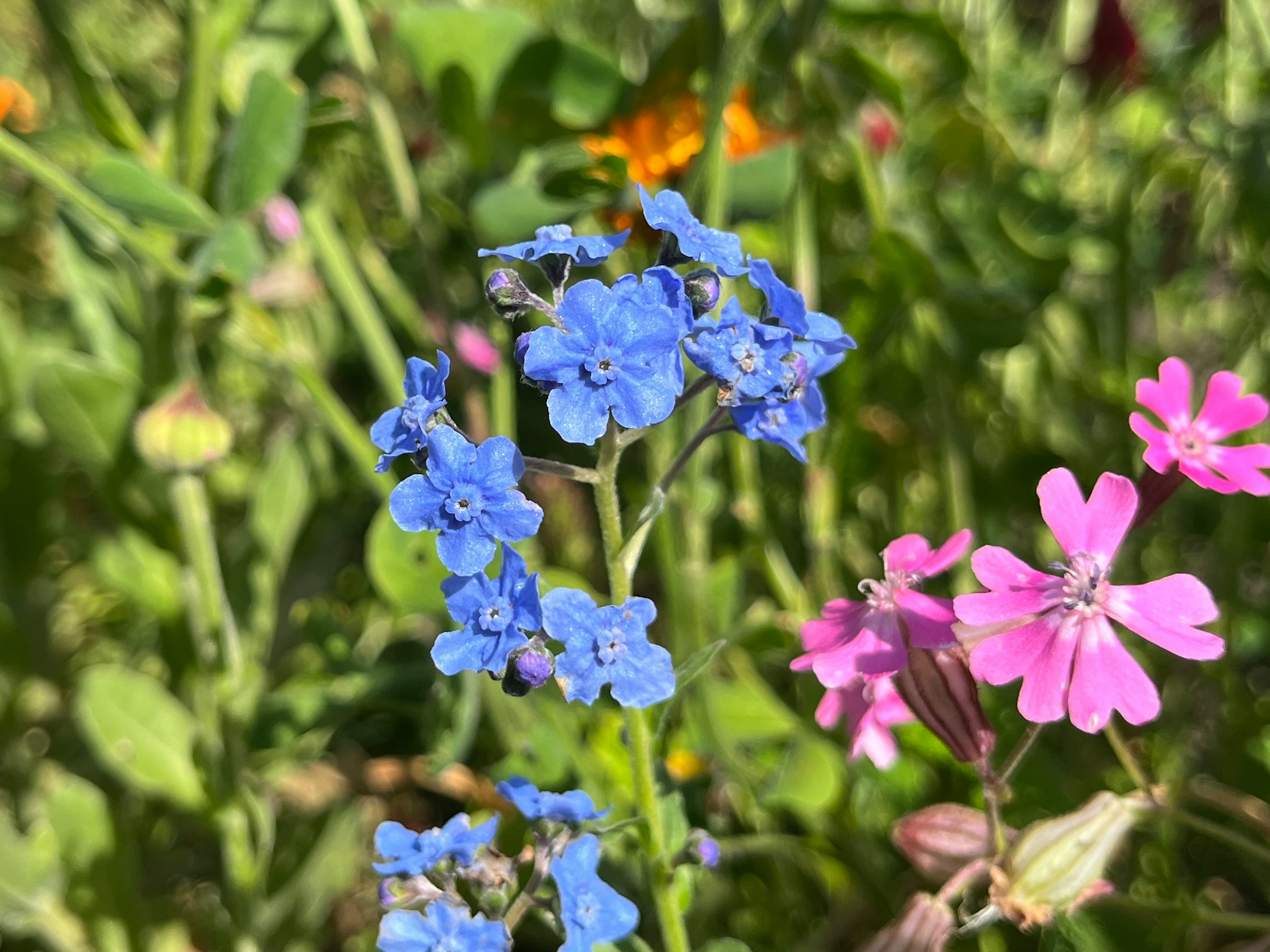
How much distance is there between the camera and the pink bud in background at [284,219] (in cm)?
178

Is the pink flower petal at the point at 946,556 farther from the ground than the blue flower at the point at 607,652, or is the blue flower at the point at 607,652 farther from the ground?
the blue flower at the point at 607,652

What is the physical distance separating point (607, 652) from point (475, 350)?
3.03ft

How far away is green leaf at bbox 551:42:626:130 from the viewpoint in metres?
1.77

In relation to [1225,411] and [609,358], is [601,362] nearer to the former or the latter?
[609,358]

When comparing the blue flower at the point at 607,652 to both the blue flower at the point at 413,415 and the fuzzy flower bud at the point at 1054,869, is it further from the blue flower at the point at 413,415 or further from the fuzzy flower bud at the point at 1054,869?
the fuzzy flower bud at the point at 1054,869

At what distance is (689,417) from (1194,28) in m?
1.85

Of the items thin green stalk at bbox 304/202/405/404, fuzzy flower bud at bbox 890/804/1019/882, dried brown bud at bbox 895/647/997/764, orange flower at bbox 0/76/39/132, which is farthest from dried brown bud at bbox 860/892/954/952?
orange flower at bbox 0/76/39/132

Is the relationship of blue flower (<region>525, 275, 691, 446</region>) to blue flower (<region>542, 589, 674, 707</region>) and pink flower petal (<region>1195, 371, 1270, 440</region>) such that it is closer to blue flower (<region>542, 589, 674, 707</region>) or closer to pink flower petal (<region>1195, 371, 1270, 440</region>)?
blue flower (<region>542, 589, 674, 707</region>)

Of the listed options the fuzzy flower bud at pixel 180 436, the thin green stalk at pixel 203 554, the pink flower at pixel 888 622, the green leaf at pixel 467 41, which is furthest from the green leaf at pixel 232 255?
the pink flower at pixel 888 622

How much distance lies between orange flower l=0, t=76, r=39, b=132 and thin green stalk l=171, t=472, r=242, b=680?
1.96ft

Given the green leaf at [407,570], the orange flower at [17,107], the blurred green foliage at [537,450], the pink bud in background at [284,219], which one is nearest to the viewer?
the green leaf at [407,570]

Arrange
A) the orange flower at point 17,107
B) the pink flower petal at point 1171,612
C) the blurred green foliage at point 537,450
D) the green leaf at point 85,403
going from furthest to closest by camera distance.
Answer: the orange flower at point 17,107, the green leaf at point 85,403, the blurred green foliage at point 537,450, the pink flower petal at point 1171,612

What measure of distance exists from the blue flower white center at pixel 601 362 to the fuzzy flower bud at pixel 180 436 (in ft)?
2.67

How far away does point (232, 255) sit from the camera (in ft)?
4.46
